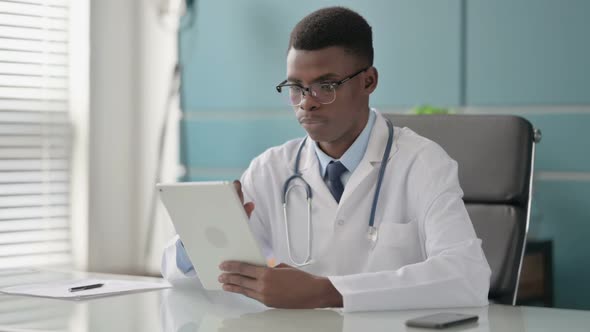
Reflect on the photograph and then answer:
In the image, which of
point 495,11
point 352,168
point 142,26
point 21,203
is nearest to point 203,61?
point 142,26

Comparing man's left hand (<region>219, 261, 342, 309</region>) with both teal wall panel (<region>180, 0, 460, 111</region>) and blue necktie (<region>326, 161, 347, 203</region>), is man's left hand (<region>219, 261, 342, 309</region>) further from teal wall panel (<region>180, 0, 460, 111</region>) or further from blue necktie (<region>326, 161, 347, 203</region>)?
teal wall panel (<region>180, 0, 460, 111</region>)

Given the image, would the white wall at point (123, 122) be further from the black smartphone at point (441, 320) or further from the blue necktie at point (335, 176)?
the black smartphone at point (441, 320)

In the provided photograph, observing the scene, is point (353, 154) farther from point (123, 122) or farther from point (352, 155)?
point (123, 122)

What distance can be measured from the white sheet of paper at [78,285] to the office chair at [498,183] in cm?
76

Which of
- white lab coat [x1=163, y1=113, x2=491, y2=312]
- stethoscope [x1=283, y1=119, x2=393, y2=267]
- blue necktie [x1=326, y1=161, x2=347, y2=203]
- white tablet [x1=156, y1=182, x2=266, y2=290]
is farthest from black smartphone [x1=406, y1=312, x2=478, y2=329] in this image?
blue necktie [x1=326, y1=161, x2=347, y2=203]

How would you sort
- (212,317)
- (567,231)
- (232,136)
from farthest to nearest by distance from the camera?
1. (232,136)
2. (567,231)
3. (212,317)

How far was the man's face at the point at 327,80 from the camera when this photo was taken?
2020 millimetres

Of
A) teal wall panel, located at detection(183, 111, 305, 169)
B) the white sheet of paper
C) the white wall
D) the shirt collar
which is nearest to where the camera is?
the white sheet of paper

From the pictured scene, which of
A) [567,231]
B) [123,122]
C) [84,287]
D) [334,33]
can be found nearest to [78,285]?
[84,287]

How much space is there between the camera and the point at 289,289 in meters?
1.66

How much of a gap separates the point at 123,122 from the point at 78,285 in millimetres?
2480

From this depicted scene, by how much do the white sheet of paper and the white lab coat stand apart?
0.08 metres

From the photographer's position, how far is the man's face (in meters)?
2.02

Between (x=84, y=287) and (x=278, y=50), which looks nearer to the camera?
(x=84, y=287)
